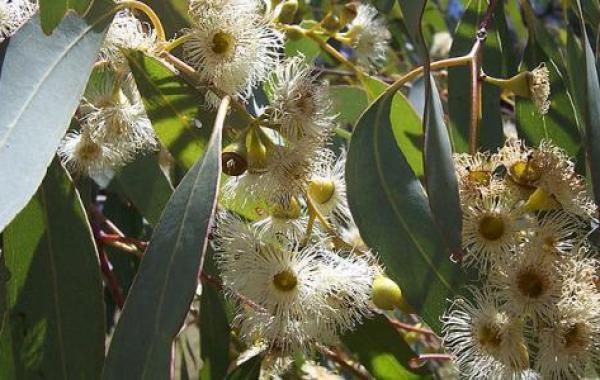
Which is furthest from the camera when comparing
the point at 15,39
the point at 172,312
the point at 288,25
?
the point at 288,25

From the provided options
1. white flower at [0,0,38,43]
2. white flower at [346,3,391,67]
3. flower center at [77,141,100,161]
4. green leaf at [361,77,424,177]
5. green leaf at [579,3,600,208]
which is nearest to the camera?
green leaf at [579,3,600,208]

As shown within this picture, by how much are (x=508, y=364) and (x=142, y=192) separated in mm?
706

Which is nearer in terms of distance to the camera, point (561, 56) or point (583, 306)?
point (583, 306)

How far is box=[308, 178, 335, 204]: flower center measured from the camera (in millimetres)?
1459

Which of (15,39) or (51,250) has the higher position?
(15,39)

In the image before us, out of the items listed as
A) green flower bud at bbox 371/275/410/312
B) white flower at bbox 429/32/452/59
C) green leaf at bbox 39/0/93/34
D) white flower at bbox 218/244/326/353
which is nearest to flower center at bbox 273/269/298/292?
white flower at bbox 218/244/326/353

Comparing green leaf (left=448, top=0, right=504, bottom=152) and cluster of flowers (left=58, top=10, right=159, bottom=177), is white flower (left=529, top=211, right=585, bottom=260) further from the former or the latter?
cluster of flowers (left=58, top=10, right=159, bottom=177)

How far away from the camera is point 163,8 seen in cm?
155

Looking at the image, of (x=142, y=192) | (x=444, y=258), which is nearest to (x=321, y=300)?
(x=444, y=258)

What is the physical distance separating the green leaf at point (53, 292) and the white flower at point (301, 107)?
0.33 metres

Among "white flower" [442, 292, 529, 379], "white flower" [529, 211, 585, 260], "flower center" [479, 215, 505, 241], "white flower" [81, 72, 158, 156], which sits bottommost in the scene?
"white flower" [442, 292, 529, 379]

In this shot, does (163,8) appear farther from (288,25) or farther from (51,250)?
(51,250)

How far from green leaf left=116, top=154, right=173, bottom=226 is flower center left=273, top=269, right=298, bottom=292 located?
0.40m

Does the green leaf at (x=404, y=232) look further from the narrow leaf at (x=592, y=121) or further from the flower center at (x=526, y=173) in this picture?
the narrow leaf at (x=592, y=121)
